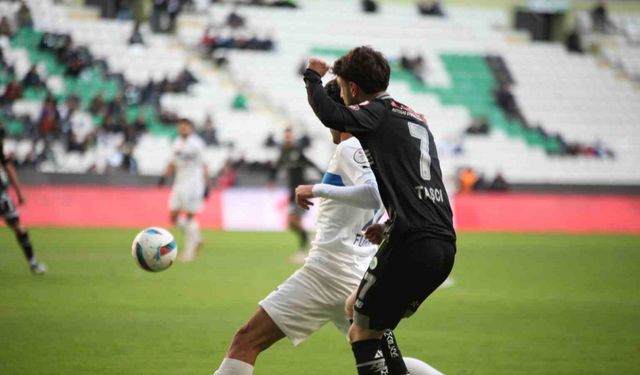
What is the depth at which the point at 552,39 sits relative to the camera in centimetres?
5169

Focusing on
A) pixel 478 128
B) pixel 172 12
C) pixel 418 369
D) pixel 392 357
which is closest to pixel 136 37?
pixel 172 12

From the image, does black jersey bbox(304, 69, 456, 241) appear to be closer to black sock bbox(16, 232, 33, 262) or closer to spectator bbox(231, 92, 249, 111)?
black sock bbox(16, 232, 33, 262)

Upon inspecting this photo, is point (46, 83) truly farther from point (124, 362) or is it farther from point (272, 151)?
point (124, 362)

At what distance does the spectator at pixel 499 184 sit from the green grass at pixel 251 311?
50.0ft

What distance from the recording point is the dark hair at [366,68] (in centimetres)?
620

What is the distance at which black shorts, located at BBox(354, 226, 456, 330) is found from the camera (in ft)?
20.0

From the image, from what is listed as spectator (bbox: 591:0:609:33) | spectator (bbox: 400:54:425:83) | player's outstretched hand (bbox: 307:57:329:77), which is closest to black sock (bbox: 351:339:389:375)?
player's outstretched hand (bbox: 307:57:329:77)

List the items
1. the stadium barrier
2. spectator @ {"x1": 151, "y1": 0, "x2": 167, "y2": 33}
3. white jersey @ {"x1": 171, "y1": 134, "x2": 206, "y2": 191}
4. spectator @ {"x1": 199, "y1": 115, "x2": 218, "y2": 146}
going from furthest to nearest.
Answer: spectator @ {"x1": 151, "y1": 0, "x2": 167, "y2": 33} → spectator @ {"x1": 199, "y1": 115, "x2": 218, "y2": 146} → the stadium barrier → white jersey @ {"x1": 171, "y1": 134, "x2": 206, "y2": 191}

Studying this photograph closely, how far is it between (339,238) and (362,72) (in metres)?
1.35

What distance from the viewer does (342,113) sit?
602 cm

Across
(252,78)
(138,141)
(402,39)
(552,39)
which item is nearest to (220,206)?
→ (138,141)

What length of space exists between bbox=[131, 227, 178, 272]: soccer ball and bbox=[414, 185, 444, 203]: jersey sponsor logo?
10.2 feet

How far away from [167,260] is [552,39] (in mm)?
45276

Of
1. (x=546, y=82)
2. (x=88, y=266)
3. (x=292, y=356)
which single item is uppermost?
(x=292, y=356)
